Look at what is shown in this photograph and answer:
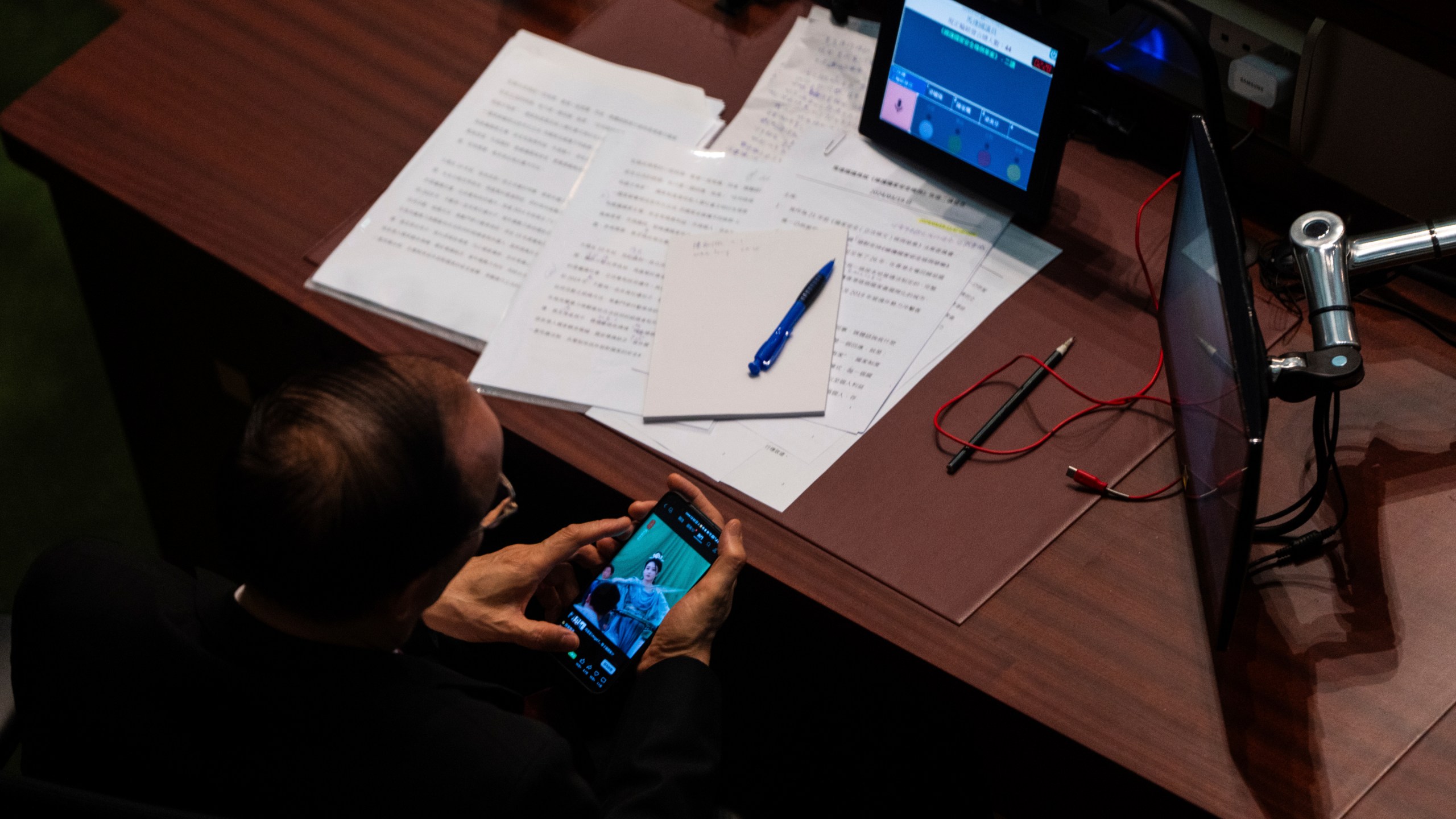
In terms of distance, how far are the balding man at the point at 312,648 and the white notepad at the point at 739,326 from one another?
311 mm

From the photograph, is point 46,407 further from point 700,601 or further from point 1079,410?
point 1079,410

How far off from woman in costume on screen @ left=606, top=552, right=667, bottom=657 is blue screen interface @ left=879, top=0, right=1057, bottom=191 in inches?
22.8

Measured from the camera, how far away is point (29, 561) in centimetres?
192

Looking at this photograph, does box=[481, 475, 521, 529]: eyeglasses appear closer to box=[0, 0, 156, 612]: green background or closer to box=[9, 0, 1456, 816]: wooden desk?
box=[9, 0, 1456, 816]: wooden desk

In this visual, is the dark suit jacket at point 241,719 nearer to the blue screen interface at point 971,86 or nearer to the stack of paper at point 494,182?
the stack of paper at point 494,182

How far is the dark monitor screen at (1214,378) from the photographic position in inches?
35.0

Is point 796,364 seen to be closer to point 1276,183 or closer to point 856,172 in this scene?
point 856,172

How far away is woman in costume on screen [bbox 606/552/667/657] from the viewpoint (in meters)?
1.15

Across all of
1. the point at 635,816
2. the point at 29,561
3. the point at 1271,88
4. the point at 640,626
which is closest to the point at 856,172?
the point at 1271,88

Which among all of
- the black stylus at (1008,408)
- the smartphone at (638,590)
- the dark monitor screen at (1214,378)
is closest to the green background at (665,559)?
the smartphone at (638,590)

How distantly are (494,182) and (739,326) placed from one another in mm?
360

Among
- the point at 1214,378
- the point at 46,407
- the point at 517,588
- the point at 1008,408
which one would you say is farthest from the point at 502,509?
the point at 46,407

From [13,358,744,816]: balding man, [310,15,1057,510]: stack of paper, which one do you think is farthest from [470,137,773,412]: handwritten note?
[13,358,744,816]: balding man

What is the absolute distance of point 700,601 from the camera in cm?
112
